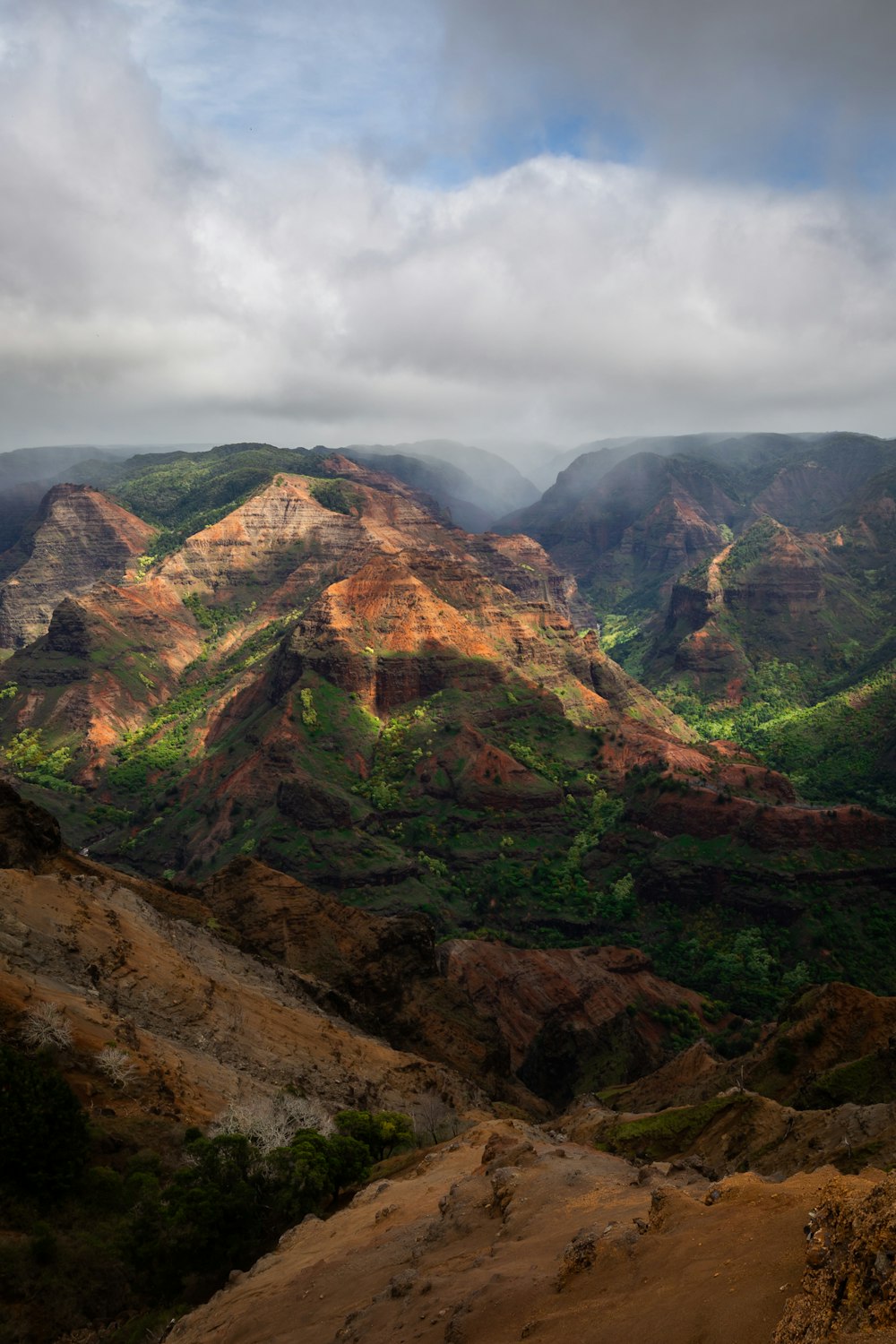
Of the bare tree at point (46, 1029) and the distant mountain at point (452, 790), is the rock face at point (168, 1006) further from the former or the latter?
the distant mountain at point (452, 790)

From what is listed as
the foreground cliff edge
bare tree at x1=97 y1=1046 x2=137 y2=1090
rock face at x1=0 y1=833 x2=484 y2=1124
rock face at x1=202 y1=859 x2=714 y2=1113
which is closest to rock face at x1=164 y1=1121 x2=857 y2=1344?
the foreground cliff edge

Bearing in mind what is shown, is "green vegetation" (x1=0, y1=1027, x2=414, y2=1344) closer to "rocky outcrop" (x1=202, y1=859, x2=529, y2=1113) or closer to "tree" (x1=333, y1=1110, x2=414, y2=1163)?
"tree" (x1=333, y1=1110, x2=414, y2=1163)

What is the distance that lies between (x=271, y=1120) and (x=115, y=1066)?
9.02 metres

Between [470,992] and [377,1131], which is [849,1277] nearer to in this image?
[377,1131]

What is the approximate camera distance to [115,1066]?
42.2 m

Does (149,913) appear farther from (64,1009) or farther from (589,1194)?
(589,1194)

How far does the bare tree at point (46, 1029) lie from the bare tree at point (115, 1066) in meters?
2.01

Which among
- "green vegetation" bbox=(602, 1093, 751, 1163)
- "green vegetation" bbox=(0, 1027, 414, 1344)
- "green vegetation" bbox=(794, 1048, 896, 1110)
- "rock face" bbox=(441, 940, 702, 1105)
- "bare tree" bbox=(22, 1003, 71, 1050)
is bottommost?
"rock face" bbox=(441, 940, 702, 1105)

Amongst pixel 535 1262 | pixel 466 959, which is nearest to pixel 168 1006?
pixel 535 1262

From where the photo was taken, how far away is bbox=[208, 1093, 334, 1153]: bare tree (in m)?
37.5

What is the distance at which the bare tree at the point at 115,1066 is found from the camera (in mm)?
41969

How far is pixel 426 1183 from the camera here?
35469 mm

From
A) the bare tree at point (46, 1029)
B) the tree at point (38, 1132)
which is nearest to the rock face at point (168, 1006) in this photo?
the bare tree at point (46, 1029)

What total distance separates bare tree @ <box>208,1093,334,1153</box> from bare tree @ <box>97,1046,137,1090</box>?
17.6 ft
